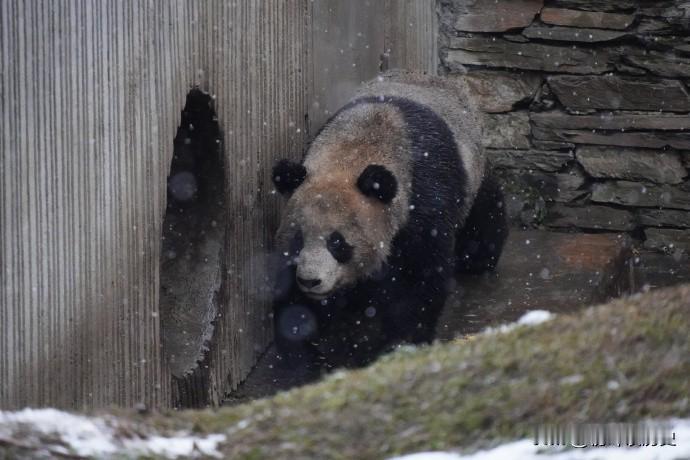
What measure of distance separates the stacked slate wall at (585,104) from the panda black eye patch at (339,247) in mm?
3151

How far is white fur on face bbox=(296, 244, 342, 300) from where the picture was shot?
564cm

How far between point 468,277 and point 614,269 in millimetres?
1103

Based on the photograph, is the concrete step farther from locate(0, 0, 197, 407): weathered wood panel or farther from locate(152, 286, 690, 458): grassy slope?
locate(152, 286, 690, 458): grassy slope

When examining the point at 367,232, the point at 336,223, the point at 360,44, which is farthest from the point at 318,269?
the point at 360,44

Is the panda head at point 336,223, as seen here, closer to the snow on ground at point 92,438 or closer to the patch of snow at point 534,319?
the patch of snow at point 534,319

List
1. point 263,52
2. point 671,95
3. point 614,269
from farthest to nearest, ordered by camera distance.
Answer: point 671,95, point 614,269, point 263,52

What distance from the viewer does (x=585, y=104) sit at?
28.0 ft

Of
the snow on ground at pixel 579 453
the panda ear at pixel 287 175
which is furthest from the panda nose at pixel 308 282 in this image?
the snow on ground at pixel 579 453

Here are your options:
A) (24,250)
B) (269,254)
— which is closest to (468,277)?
(269,254)

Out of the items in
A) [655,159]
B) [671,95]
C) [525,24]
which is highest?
[525,24]

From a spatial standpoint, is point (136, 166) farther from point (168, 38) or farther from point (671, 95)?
point (671, 95)

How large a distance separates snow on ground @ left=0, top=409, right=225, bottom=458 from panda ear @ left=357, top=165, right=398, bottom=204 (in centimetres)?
322

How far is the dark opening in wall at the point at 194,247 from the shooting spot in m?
5.49

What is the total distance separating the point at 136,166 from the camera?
15.3 feet
